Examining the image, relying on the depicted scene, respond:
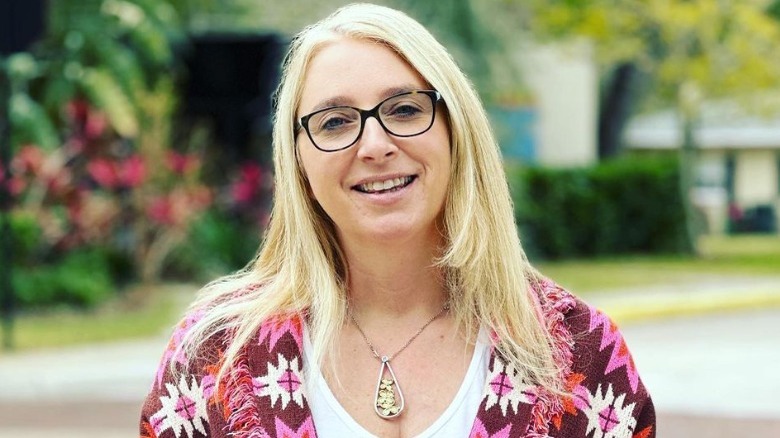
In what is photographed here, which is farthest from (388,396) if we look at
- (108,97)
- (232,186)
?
(232,186)

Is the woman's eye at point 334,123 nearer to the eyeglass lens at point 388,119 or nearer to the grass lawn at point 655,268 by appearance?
the eyeglass lens at point 388,119

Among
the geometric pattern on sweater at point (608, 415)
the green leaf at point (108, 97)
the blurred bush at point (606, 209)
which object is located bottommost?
the geometric pattern on sweater at point (608, 415)

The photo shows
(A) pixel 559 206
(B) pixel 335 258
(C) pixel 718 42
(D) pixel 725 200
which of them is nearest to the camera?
(B) pixel 335 258

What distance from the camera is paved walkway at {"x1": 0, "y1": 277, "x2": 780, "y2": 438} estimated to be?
9.52 m

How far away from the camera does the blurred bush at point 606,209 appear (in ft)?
81.2

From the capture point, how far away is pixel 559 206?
82.0ft

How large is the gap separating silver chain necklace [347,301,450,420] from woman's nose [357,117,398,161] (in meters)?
0.32

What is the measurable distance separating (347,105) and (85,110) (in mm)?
14246

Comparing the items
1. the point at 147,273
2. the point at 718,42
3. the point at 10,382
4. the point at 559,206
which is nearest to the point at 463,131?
the point at 10,382

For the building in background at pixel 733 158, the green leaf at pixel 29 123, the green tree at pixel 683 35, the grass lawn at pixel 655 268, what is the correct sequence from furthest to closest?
the building in background at pixel 733 158 → the green tree at pixel 683 35 → the grass lawn at pixel 655 268 → the green leaf at pixel 29 123

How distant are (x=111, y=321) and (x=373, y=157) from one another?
12830 millimetres

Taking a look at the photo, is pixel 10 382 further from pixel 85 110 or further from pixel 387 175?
pixel 387 175

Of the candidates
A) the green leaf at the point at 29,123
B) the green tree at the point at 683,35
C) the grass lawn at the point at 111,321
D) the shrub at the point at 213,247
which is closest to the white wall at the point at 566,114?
the green tree at the point at 683,35

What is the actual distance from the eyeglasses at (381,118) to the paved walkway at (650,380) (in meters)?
7.06
